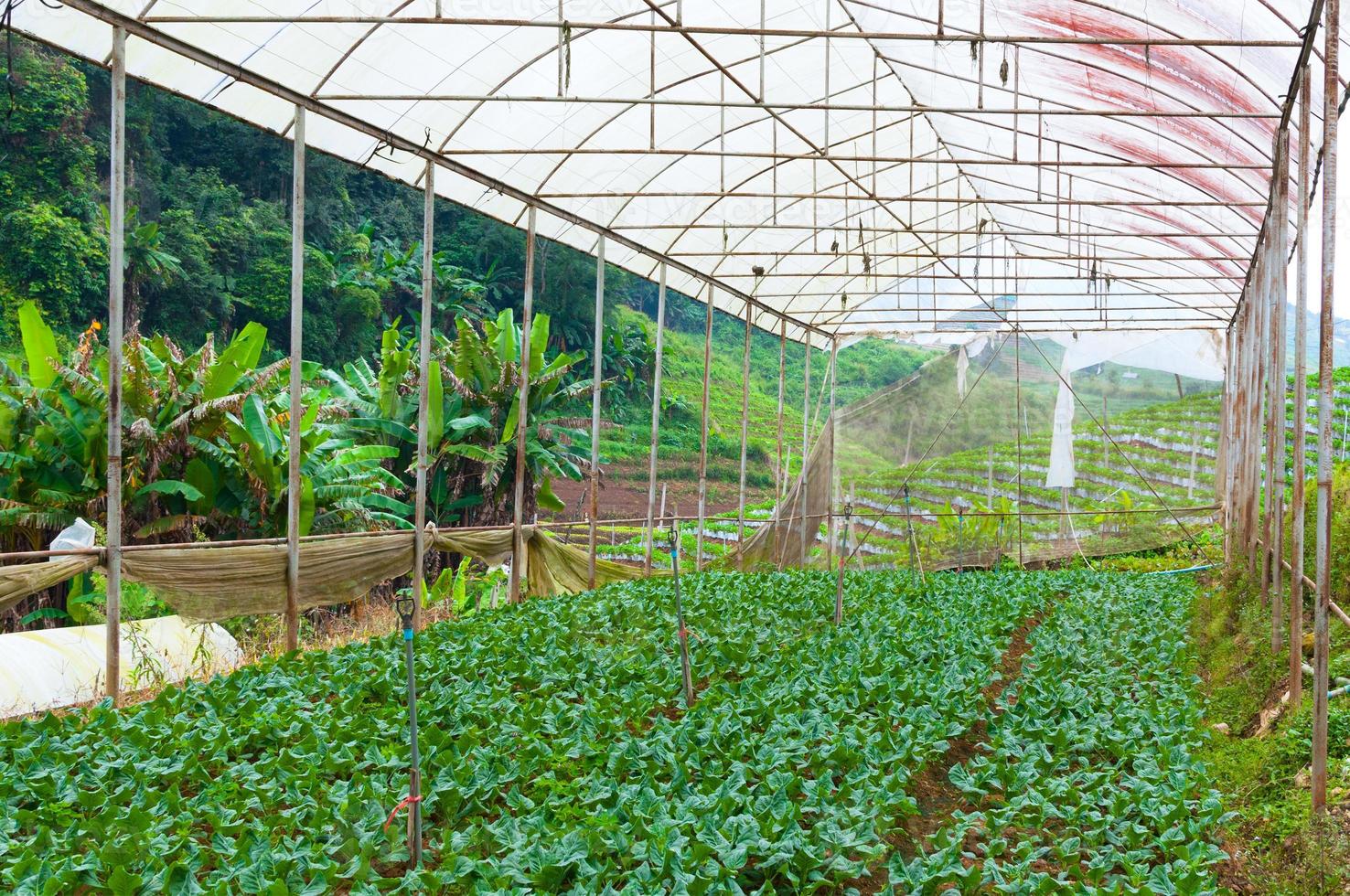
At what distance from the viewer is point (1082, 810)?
5.77 m

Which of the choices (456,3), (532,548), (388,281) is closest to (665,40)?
(456,3)

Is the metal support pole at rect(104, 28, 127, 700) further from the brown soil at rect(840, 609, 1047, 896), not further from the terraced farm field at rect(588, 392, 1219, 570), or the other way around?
the terraced farm field at rect(588, 392, 1219, 570)

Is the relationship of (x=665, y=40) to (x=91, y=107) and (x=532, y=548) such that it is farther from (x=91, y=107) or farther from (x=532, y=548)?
(x=91, y=107)

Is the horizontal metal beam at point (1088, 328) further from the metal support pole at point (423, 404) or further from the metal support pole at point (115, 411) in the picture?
the metal support pole at point (115, 411)

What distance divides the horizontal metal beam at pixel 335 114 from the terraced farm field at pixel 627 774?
4699 mm

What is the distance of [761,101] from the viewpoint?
10.4 meters

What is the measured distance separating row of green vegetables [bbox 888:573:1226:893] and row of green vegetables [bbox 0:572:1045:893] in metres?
0.35

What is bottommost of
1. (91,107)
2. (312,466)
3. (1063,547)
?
(1063,547)

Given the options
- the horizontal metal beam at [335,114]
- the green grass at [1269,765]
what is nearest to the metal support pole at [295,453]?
the horizontal metal beam at [335,114]

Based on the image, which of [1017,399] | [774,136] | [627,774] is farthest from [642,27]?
[1017,399]

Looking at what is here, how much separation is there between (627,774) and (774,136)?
870cm

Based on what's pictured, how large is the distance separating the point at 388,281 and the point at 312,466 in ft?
71.2

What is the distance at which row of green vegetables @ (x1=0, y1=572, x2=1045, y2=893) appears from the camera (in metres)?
4.61

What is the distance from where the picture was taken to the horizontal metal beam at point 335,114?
8.24 m
